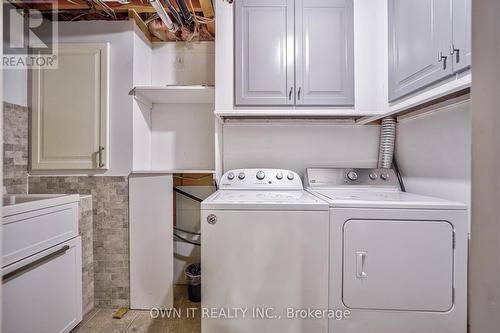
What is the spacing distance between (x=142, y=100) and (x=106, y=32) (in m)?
0.59

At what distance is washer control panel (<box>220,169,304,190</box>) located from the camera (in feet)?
6.15

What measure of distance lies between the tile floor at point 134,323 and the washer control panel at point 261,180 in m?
1.06

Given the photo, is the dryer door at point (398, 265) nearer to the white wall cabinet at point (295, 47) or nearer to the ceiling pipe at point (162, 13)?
the white wall cabinet at point (295, 47)

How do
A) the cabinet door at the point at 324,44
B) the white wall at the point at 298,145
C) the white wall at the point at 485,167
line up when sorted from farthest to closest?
1. the white wall at the point at 298,145
2. the cabinet door at the point at 324,44
3. the white wall at the point at 485,167

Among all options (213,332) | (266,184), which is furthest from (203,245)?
(266,184)

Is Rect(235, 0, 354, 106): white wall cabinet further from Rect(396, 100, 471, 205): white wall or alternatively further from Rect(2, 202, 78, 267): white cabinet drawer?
Rect(2, 202, 78, 267): white cabinet drawer

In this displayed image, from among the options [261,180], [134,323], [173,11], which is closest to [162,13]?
[173,11]

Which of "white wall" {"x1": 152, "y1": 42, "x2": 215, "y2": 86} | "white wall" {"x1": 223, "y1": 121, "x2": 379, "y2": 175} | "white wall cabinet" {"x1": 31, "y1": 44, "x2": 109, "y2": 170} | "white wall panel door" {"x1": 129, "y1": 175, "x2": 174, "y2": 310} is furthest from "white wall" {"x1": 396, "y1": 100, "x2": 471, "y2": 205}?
"white wall cabinet" {"x1": 31, "y1": 44, "x2": 109, "y2": 170}

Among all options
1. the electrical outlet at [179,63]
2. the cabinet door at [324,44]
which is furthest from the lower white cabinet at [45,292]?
the cabinet door at [324,44]

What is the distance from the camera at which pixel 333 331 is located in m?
1.27

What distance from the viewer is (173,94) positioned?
6.58ft

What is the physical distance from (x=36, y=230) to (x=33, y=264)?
189 mm

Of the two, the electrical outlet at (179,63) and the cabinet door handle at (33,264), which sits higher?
the electrical outlet at (179,63)

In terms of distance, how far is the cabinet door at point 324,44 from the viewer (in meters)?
1.73
